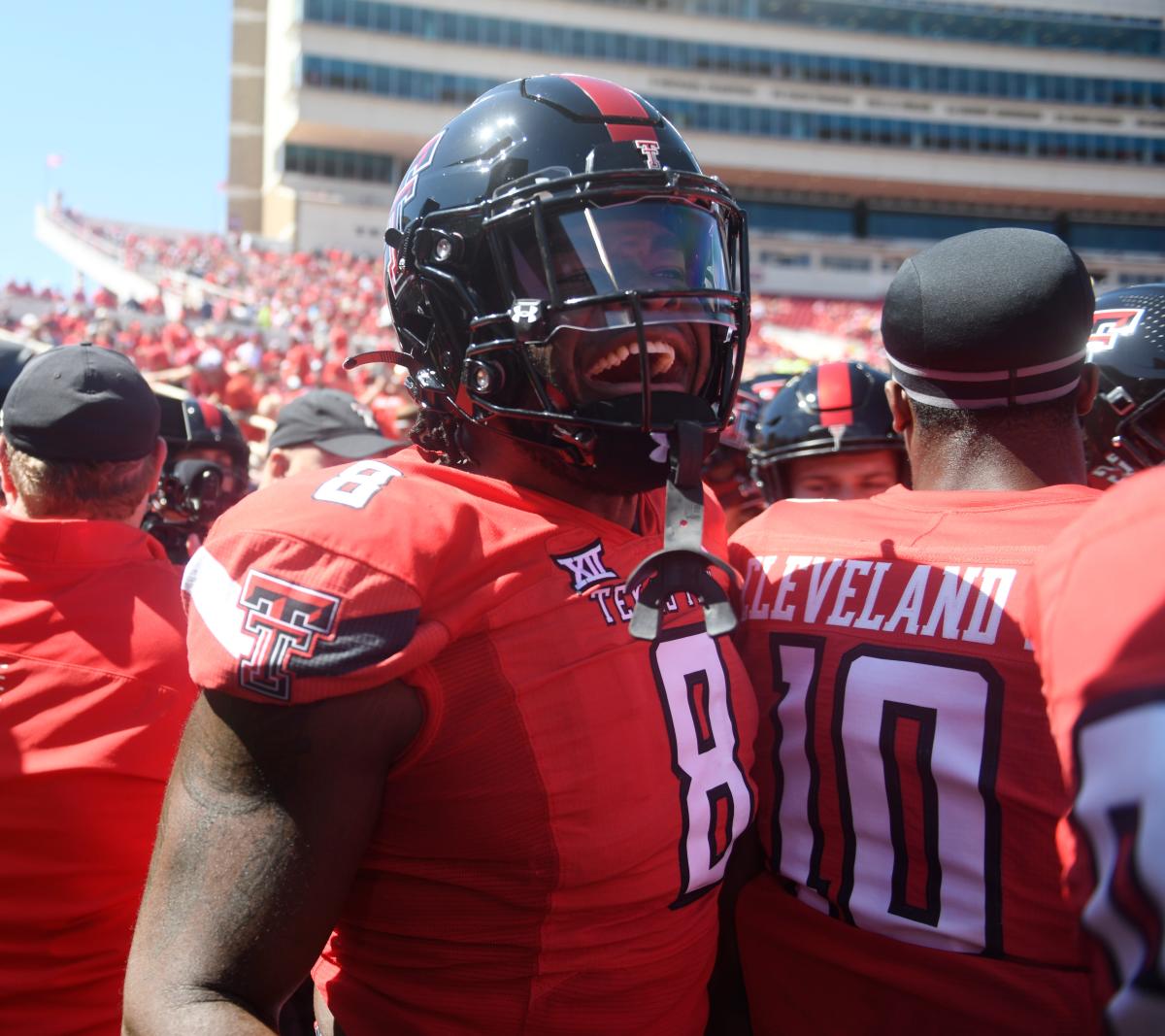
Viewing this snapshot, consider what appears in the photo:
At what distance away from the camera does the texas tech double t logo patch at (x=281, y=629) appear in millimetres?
1294

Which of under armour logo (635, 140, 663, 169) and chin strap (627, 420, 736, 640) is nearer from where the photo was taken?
chin strap (627, 420, 736, 640)

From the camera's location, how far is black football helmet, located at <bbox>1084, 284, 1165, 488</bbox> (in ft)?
8.80

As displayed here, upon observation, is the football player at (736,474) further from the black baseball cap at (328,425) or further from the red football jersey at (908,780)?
the red football jersey at (908,780)

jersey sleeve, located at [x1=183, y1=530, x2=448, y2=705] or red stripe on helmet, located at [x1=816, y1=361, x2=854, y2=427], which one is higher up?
jersey sleeve, located at [x1=183, y1=530, x2=448, y2=705]

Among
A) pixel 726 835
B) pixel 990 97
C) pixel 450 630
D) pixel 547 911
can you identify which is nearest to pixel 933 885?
pixel 726 835

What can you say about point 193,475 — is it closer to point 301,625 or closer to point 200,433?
point 200,433

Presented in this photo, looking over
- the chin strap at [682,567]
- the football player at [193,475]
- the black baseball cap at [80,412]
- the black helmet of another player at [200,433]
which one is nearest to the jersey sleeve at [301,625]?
the chin strap at [682,567]

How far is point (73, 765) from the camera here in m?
2.11

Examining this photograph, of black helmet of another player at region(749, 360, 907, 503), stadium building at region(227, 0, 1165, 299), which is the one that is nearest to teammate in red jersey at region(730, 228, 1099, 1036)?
black helmet of another player at region(749, 360, 907, 503)

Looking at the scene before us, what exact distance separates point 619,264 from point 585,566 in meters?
0.45

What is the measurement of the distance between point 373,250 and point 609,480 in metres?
45.1

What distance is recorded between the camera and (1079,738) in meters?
0.78

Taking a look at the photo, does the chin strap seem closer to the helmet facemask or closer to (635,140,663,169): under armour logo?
the helmet facemask

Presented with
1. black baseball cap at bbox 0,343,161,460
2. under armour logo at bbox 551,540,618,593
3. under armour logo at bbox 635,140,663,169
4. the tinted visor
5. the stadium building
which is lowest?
the stadium building
